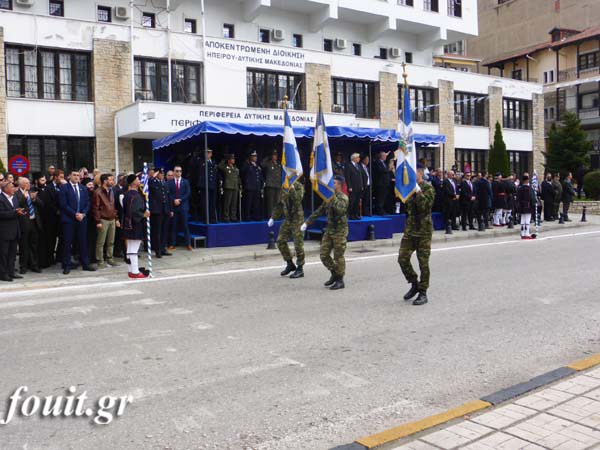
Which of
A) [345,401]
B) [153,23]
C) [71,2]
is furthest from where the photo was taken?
[153,23]

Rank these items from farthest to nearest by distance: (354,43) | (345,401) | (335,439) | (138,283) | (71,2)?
(354,43), (71,2), (138,283), (345,401), (335,439)

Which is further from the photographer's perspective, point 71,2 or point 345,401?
point 71,2

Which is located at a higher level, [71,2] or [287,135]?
[71,2]

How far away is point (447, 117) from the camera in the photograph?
37.1 metres

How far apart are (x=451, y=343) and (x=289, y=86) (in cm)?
2531

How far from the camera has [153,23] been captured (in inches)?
1126

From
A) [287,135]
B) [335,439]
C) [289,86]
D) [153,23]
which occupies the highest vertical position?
[153,23]

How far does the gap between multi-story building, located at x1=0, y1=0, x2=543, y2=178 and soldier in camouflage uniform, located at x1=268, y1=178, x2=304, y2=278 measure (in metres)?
12.8

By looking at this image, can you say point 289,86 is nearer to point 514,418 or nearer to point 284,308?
point 284,308

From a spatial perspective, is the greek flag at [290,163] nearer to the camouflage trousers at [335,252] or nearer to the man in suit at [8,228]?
the camouflage trousers at [335,252]

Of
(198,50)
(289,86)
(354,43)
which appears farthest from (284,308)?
(354,43)

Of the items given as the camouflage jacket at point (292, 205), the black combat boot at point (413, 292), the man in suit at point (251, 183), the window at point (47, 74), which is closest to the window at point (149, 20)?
the window at point (47, 74)

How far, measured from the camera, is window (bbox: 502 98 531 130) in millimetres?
41062

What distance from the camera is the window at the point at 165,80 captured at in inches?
1017
